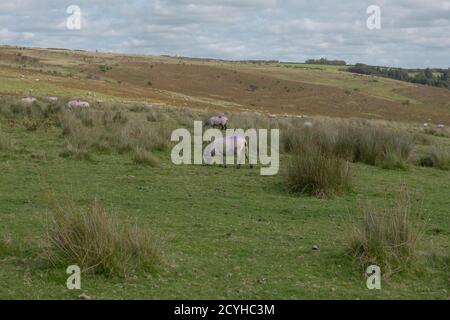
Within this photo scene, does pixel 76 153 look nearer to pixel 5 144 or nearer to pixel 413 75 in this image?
pixel 5 144

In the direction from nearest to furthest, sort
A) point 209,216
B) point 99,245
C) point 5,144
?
point 99,245 < point 209,216 < point 5,144

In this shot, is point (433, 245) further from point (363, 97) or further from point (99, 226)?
point (363, 97)

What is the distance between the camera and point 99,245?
6258 millimetres

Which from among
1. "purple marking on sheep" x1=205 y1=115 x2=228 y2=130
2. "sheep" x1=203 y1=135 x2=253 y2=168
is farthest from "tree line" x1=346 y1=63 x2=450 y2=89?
"sheep" x1=203 y1=135 x2=253 y2=168

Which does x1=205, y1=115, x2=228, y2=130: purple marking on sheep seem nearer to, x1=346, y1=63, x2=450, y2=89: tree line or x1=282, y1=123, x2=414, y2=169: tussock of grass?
x1=282, y1=123, x2=414, y2=169: tussock of grass

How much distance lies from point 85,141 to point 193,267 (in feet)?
33.1

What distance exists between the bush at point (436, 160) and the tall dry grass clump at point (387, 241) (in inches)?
387

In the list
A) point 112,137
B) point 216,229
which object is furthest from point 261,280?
point 112,137

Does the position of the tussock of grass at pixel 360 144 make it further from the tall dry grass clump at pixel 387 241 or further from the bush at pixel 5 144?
the tall dry grass clump at pixel 387 241

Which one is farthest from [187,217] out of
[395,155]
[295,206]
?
[395,155]

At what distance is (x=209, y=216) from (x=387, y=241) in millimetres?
3019

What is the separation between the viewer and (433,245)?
7.77m

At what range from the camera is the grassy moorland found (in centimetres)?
605

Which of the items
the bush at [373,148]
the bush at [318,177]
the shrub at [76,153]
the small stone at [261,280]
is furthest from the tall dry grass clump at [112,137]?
the small stone at [261,280]
